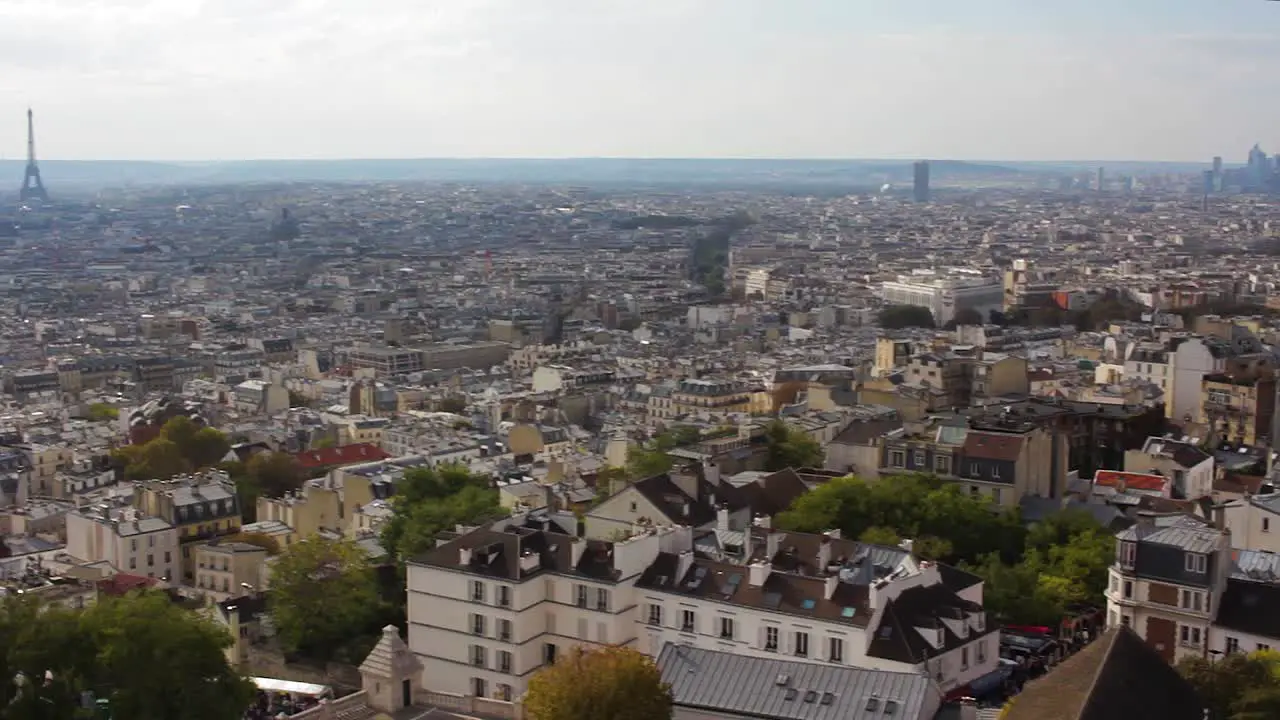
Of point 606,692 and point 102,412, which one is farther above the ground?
point 606,692

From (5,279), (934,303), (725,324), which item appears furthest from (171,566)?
(5,279)

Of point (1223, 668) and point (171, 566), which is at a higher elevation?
point (1223, 668)

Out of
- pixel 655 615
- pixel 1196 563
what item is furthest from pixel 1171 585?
pixel 655 615

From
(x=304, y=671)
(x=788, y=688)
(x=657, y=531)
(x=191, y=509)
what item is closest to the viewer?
(x=788, y=688)

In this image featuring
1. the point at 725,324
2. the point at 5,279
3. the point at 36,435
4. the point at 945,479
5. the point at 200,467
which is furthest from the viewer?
the point at 5,279

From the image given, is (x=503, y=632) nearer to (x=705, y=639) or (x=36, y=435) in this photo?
(x=705, y=639)

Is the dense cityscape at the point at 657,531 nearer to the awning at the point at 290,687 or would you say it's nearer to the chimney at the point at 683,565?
the chimney at the point at 683,565

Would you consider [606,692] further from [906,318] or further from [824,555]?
[906,318]
